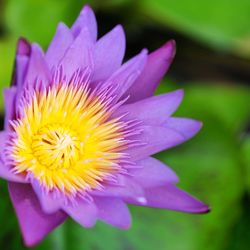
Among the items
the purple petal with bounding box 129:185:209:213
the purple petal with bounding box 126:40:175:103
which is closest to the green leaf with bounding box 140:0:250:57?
the purple petal with bounding box 126:40:175:103

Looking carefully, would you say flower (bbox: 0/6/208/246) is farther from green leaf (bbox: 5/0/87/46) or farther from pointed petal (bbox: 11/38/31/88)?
green leaf (bbox: 5/0/87/46)

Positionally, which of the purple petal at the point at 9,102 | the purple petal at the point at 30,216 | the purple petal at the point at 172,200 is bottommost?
the purple petal at the point at 30,216

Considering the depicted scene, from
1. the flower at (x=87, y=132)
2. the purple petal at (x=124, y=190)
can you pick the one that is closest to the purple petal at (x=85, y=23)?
the flower at (x=87, y=132)

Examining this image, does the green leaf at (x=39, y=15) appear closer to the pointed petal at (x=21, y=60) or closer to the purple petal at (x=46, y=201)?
the pointed petal at (x=21, y=60)

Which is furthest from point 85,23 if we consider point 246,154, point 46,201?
point 246,154

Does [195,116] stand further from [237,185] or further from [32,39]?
[32,39]

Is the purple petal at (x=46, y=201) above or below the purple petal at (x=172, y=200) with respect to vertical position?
below
